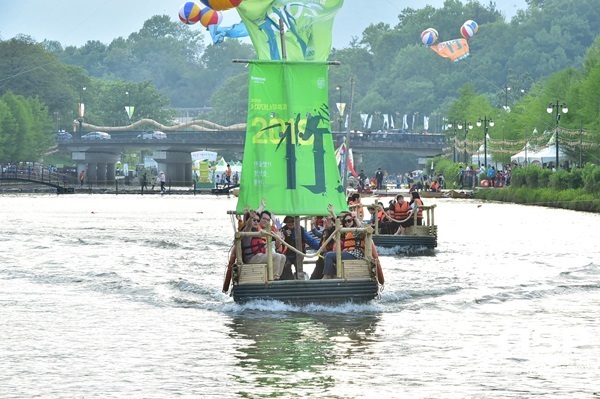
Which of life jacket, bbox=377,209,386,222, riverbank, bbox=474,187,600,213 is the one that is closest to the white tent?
riverbank, bbox=474,187,600,213

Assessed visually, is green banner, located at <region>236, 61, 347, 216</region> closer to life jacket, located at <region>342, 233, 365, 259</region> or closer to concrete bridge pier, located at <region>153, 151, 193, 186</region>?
life jacket, located at <region>342, 233, 365, 259</region>

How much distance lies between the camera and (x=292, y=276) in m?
29.0

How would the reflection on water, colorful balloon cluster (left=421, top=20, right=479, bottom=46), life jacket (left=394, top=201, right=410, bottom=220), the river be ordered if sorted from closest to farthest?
1. the river
2. the reflection on water
3. life jacket (left=394, top=201, right=410, bottom=220)
4. colorful balloon cluster (left=421, top=20, right=479, bottom=46)

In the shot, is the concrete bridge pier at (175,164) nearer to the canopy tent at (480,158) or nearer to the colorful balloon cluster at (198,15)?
the canopy tent at (480,158)

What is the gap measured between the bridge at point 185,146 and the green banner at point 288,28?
143 m

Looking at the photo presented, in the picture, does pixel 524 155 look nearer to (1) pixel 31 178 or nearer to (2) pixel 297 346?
(1) pixel 31 178

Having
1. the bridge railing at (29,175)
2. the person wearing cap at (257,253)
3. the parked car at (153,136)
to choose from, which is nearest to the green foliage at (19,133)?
the parked car at (153,136)

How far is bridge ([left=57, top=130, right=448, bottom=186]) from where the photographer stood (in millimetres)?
179875

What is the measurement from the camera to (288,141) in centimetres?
3006

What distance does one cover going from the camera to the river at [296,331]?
20.4 m

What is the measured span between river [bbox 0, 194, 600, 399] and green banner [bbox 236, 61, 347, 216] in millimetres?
2372

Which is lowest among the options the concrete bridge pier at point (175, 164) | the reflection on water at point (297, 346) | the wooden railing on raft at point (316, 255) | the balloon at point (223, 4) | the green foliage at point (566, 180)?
the reflection on water at point (297, 346)

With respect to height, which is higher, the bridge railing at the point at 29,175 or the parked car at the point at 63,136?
the parked car at the point at 63,136

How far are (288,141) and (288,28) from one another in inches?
91.4
